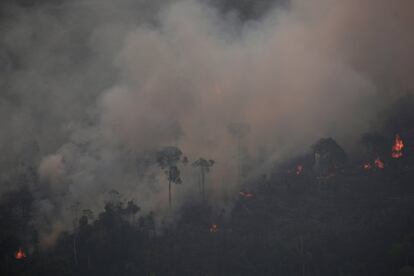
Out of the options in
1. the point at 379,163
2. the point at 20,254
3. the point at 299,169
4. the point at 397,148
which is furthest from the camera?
the point at 397,148

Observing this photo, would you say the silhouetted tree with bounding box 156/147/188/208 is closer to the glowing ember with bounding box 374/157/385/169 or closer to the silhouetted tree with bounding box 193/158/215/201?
the silhouetted tree with bounding box 193/158/215/201

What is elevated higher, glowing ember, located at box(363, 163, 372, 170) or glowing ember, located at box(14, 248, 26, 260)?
glowing ember, located at box(363, 163, 372, 170)

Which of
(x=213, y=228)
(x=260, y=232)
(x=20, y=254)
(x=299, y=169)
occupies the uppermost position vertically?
(x=299, y=169)

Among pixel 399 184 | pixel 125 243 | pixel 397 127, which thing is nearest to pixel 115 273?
pixel 125 243

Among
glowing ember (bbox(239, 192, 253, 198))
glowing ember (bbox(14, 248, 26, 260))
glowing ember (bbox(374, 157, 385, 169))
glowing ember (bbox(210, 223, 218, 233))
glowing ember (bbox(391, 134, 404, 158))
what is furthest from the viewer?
glowing ember (bbox(391, 134, 404, 158))

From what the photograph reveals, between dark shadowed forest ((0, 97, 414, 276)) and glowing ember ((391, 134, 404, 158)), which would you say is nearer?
dark shadowed forest ((0, 97, 414, 276))

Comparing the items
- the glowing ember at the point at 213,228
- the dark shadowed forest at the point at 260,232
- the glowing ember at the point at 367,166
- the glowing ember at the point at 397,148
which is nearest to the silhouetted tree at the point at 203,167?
the dark shadowed forest at the point at 260,232

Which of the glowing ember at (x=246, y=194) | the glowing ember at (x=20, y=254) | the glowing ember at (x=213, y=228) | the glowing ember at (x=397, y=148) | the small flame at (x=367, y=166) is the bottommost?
the glowing ember at (x=20, y=254)

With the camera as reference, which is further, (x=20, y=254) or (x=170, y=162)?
(x=170, y=162)

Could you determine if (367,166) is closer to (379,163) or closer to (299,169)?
(379,163)

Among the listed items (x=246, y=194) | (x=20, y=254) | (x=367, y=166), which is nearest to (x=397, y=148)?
(x=367, y=166)

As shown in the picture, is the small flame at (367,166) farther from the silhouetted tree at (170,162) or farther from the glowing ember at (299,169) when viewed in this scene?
the silhouetted tree at (170,162)

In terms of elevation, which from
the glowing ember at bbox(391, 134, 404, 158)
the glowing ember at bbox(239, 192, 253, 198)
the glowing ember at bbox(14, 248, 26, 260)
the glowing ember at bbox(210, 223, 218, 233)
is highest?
the glowing ember at bbox(391, 134, 404, 158)

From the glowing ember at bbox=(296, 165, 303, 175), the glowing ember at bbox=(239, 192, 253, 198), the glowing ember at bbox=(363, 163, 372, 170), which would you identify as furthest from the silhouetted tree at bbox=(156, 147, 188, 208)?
the glowing ember at bbox=(363, 163, 372, 170)
